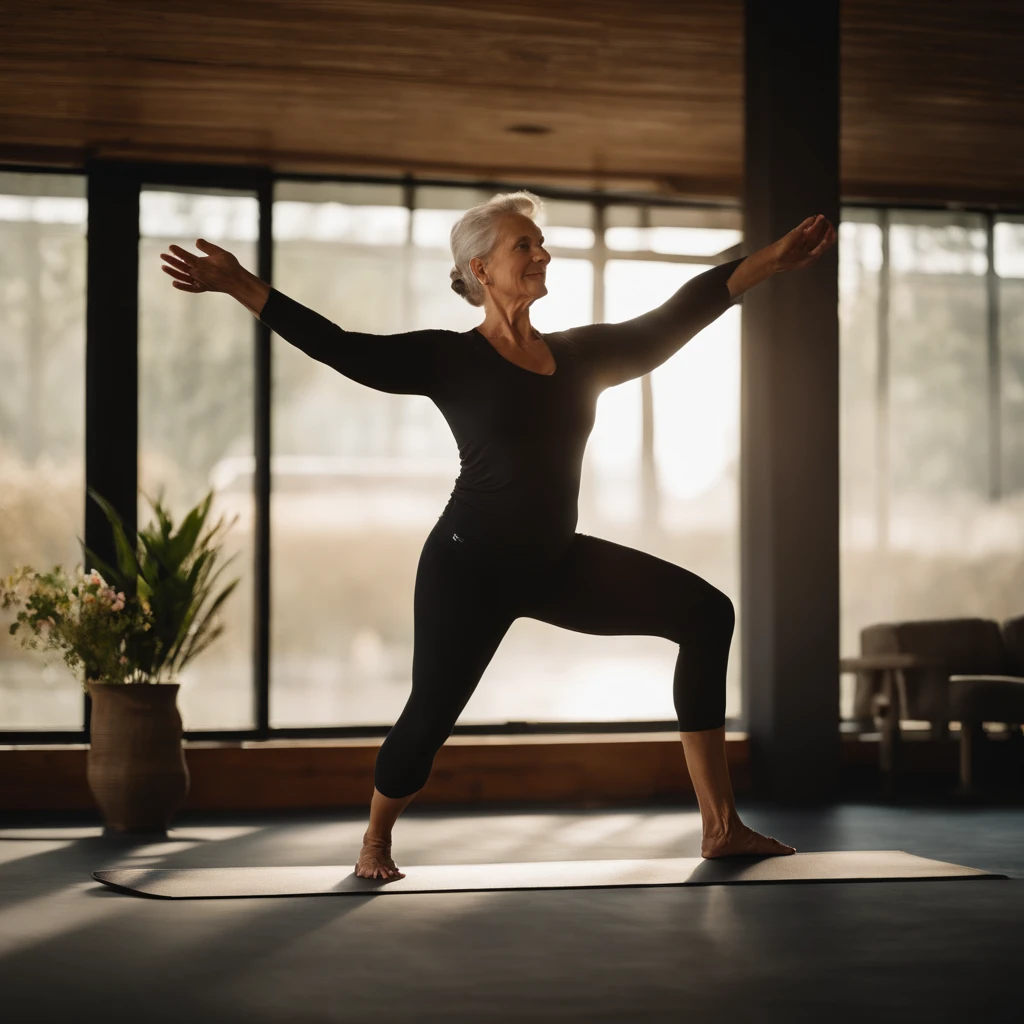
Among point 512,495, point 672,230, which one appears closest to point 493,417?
point 512,495

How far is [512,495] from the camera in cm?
340

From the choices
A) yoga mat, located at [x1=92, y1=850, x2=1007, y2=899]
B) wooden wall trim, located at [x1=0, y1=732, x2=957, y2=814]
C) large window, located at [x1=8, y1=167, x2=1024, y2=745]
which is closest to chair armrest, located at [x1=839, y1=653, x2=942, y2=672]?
wooden wall trim, located at [x1=0, y1=732, x2=957, y2=814]

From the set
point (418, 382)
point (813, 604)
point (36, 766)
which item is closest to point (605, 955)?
point (418, 382)

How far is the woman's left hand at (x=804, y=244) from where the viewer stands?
141 inches

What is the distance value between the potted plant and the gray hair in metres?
1.63

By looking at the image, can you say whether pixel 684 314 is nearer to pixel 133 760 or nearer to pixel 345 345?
pixel 345 345

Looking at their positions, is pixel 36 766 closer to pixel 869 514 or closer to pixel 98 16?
pixel 98 16

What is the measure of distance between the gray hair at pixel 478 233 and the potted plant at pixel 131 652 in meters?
1.63

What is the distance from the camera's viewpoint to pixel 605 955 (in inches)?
103

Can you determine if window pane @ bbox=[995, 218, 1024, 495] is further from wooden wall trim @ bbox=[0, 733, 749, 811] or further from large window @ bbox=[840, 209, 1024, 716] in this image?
wooden wall trim @ bbox=[0, 733, 749, 811]

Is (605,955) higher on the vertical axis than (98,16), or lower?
lower

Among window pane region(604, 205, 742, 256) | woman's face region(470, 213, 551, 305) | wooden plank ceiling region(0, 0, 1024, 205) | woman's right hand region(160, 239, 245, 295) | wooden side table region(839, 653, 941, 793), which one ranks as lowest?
wooden side table region(839, 653, 941, 793)

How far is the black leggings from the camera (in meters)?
3.39

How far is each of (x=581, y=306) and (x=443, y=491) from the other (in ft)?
3.52
